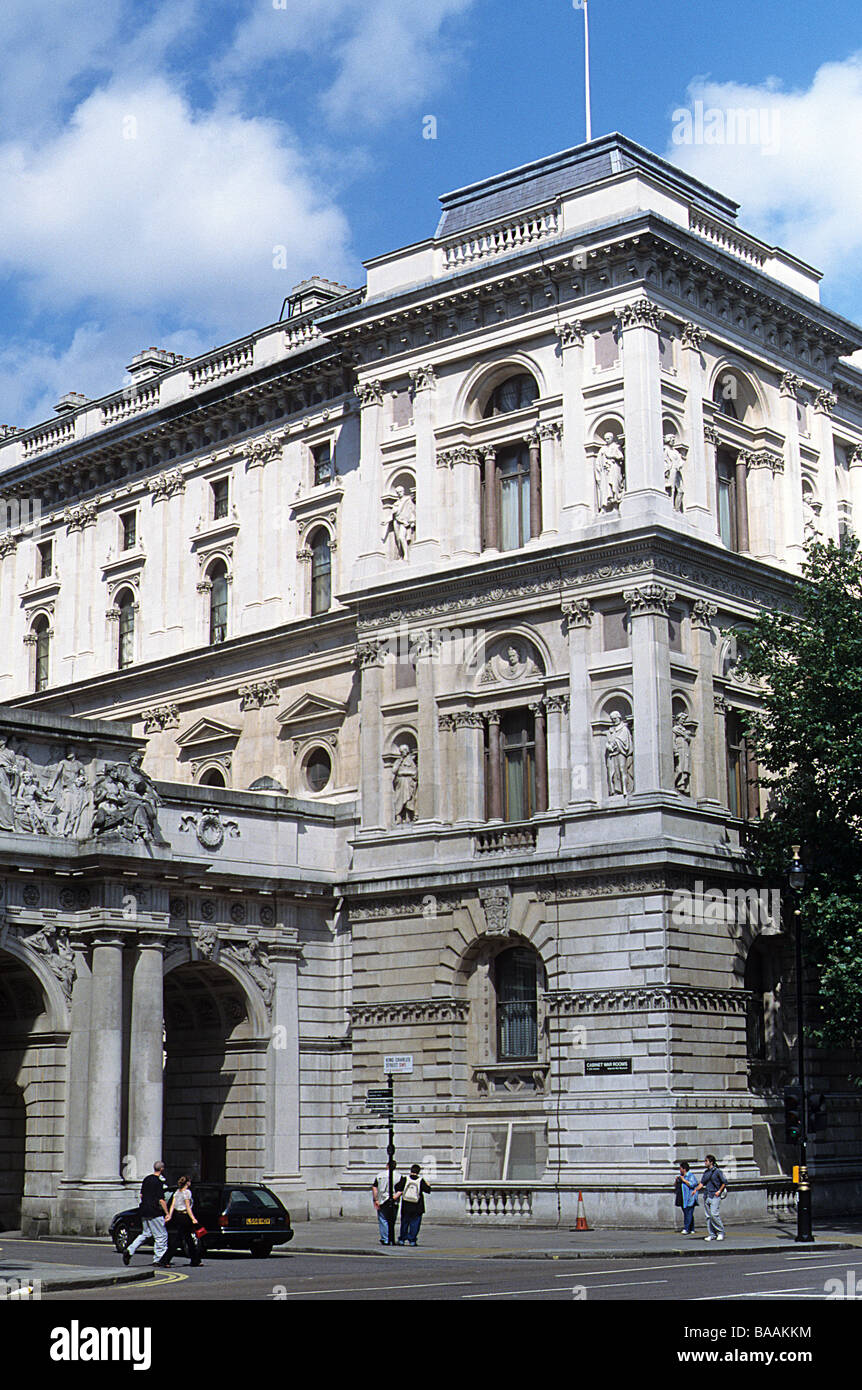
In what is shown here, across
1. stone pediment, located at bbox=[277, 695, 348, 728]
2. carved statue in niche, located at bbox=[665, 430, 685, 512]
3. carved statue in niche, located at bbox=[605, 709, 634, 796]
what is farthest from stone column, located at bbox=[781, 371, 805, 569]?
stone pediment, located at bbox=[277, 695, 348, 728]

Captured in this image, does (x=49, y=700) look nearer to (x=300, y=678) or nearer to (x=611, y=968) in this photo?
(x=300, y=678)

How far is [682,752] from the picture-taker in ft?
148

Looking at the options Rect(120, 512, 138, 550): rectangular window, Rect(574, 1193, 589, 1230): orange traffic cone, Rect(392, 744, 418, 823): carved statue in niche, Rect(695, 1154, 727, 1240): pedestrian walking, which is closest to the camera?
Rect(695, 1154, 727, 1240): pedestrian walking

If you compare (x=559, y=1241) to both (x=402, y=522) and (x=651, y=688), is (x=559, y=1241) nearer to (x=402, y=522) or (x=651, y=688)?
(x=651, y=688)

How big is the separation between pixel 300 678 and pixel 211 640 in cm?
576

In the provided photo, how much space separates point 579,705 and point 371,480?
10587 millimetres

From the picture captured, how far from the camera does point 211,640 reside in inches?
2346

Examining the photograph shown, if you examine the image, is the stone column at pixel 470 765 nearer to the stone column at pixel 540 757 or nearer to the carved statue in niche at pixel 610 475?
the stone column at pixel 540 757

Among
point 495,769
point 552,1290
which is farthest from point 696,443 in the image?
point 552,1290

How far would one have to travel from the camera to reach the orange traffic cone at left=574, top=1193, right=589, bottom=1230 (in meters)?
41.2

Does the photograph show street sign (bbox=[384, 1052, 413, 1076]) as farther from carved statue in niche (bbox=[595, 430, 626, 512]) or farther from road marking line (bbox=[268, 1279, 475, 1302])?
road marking line (bbox=[268, 1279, 475, 1302])

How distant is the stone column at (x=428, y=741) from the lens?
48.7m

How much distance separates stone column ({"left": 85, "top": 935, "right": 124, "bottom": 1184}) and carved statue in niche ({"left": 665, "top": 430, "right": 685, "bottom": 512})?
17508mm

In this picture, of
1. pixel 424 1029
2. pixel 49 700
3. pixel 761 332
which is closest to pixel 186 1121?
pixel 424 1029
